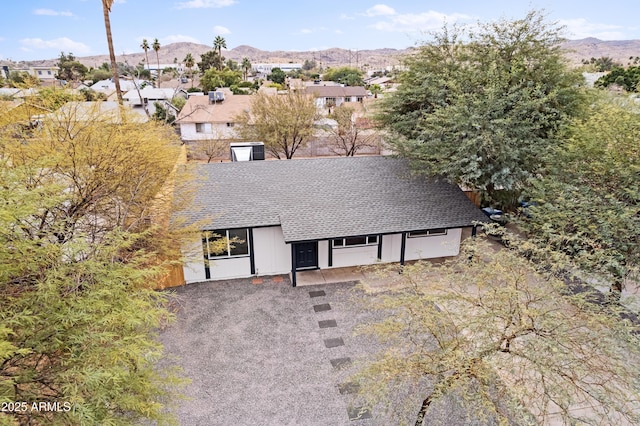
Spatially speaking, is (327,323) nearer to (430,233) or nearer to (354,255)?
(354,255)

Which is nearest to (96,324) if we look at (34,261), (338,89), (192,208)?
(34,261)

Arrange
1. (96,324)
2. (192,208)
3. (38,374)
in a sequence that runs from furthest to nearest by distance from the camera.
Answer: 1. (192,208)
2. (96,324)
3. (38,374)

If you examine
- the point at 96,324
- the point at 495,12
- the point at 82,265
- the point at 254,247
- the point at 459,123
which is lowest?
the point at 254,247

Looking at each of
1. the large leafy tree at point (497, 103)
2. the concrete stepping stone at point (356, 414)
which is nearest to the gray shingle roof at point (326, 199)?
the large leafy tree at point (497, 103)

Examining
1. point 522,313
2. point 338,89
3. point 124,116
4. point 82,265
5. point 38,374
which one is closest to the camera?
point 38,374

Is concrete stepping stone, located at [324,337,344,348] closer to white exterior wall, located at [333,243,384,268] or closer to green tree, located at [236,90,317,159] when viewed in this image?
white exterior wall, located at [333,243,384,268]

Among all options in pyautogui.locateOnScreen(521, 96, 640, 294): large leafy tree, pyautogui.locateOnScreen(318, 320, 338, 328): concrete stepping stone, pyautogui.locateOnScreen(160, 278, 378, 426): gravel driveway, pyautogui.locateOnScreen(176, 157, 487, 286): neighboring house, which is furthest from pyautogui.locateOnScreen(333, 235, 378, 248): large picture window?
pyautogui.locateOnScreen(521, 96, 640, 294): large leafy tree

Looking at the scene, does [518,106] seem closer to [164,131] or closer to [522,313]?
[522,313]

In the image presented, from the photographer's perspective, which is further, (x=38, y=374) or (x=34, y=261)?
(x=34, y=261)

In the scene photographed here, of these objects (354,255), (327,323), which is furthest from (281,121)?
(327,323)
